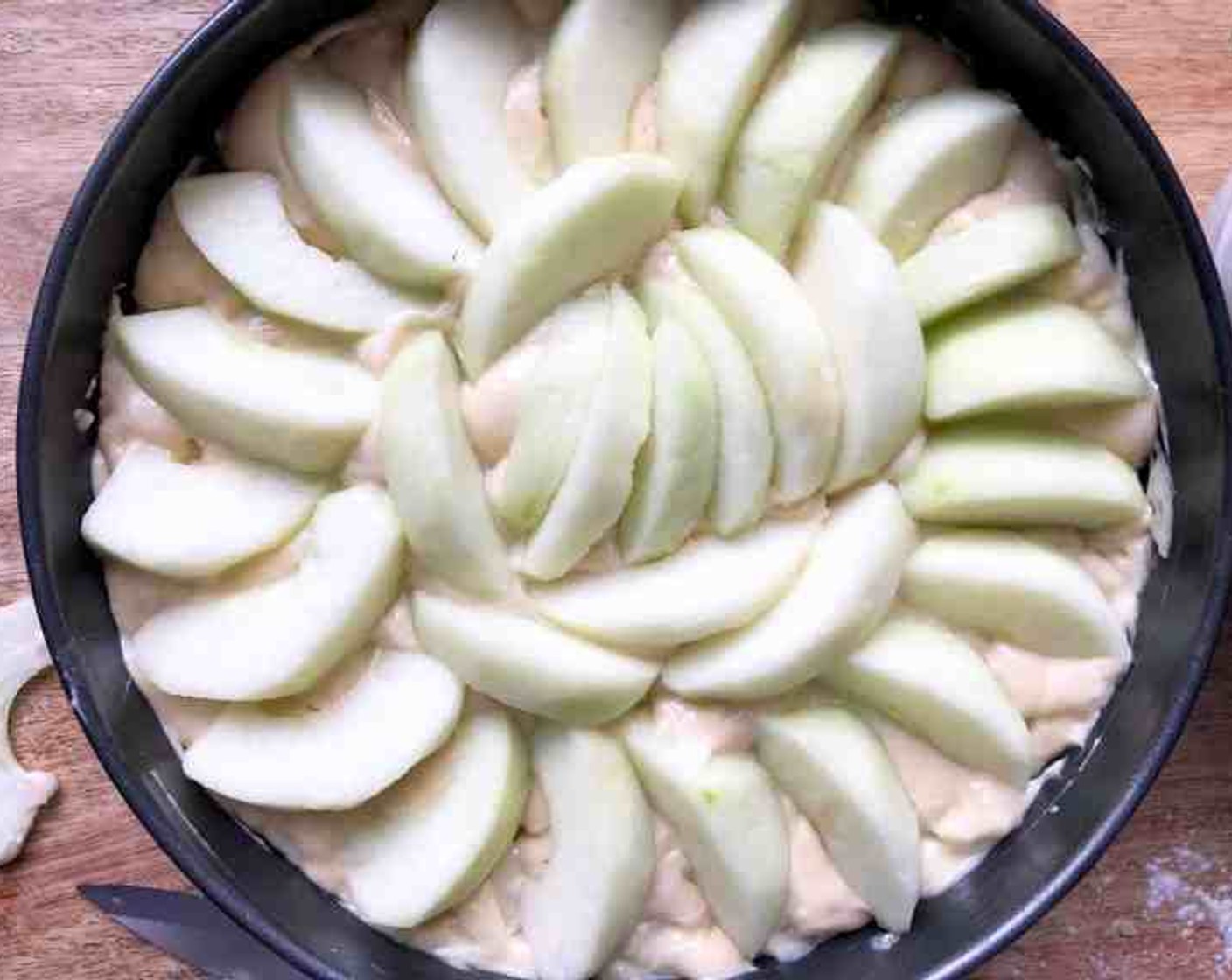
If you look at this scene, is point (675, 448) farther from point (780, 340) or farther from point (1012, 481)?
point (1012, 481)

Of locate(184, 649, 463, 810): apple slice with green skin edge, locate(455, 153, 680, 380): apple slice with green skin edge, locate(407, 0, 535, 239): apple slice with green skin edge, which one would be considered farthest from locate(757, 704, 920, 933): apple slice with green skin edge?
locate(407, 0, 535, 239): apple slice with green skin edge

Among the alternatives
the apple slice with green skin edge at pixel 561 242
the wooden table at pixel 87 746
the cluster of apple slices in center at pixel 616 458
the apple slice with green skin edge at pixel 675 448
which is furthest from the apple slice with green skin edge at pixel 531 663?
the wooden table at pixel 87 746

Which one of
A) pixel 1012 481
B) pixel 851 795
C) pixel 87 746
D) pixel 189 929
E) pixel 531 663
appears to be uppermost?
pixel 1012 481

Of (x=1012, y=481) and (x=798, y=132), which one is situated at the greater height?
(x=798, y=132)

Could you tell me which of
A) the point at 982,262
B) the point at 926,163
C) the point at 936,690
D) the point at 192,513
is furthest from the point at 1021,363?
the point at 192,513

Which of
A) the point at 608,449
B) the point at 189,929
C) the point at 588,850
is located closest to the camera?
the point at 608,449

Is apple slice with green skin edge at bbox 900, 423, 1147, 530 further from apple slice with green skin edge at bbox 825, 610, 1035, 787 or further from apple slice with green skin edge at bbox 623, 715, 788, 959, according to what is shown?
apple slice with green skin edge at bbox 623, 715, 788, 959
